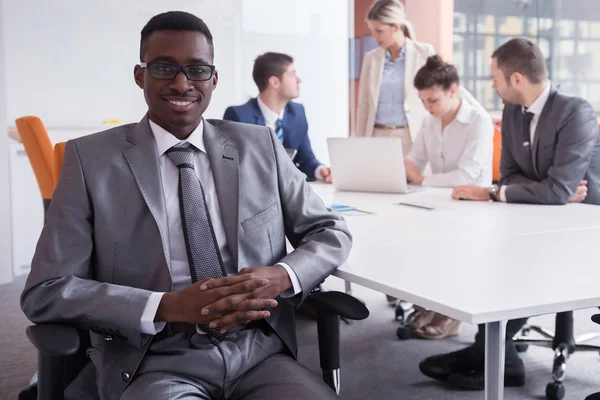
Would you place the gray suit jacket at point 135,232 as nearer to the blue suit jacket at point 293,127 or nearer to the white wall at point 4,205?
the blue suit jacket at point 293,127

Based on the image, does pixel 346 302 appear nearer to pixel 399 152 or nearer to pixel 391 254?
pixel 391 254

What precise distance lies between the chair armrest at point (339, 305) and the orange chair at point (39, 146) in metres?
1.84

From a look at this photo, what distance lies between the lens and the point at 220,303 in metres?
1.45

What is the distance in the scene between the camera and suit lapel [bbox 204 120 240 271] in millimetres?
1673

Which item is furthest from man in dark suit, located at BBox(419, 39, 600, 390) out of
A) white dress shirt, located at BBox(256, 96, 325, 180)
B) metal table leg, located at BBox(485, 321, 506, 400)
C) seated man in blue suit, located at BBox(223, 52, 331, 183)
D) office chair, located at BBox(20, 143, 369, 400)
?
metal table leg, located at BBox(485, 321, 506, 400)

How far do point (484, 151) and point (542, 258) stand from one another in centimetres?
180

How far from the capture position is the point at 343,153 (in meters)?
3.27

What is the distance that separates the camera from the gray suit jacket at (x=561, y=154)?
110 inches

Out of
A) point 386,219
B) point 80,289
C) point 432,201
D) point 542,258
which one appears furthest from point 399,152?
point 80,289

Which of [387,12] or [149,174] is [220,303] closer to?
[149,174]

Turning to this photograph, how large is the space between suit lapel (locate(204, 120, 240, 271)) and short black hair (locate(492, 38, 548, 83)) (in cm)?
164

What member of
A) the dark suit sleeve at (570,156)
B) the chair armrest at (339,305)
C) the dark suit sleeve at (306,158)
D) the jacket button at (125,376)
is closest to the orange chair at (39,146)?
the dark suit sleeve at (306,158)

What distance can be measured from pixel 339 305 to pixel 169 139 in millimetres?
590

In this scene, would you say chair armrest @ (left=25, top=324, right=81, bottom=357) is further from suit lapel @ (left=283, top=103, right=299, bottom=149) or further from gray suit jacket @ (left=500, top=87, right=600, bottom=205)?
suit lapel @ (left=283, top=103, right=299, bottom=149)
